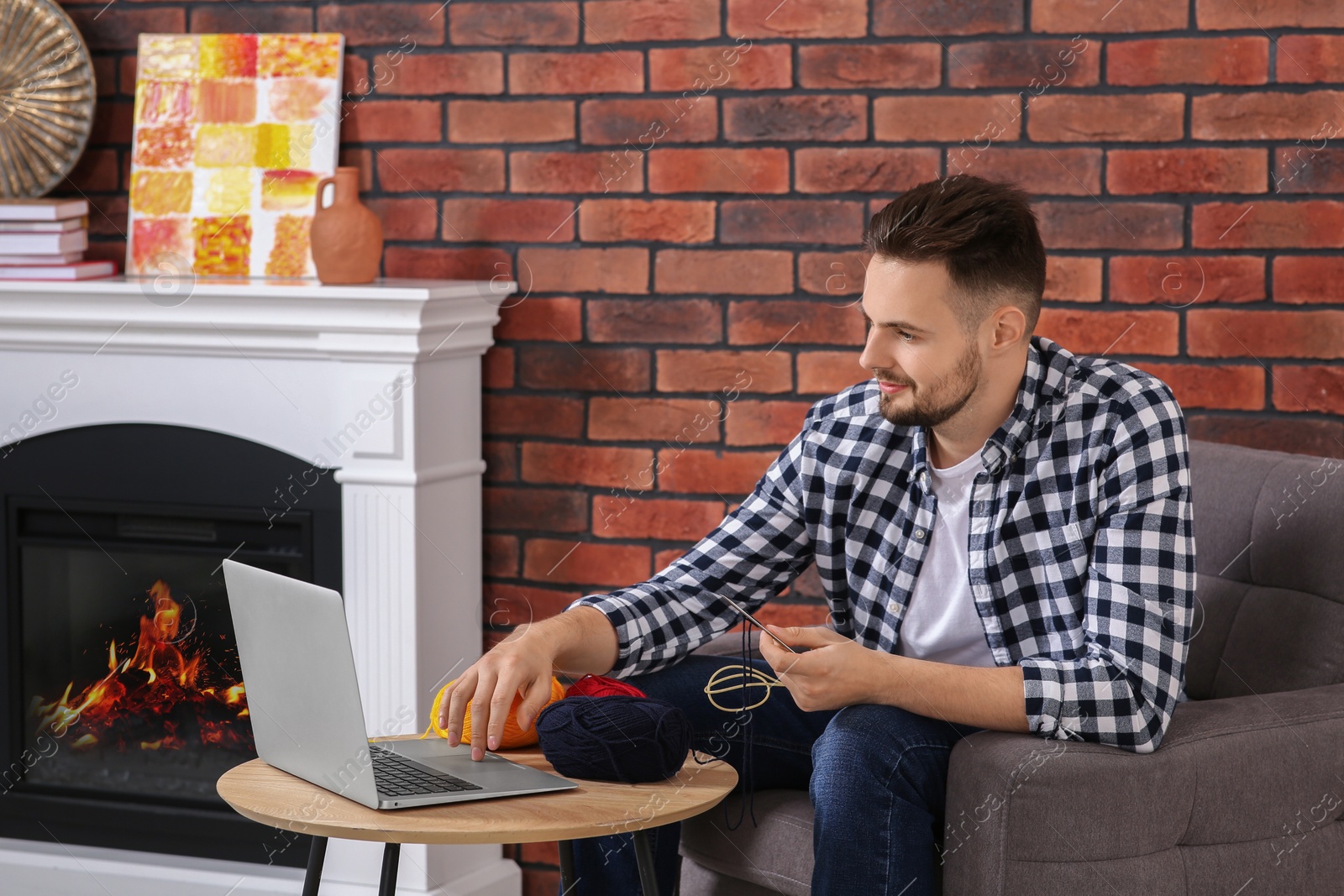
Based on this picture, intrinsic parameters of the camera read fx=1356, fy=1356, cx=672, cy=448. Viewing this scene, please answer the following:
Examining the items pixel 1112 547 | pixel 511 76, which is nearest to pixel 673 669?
pixel 1112 547

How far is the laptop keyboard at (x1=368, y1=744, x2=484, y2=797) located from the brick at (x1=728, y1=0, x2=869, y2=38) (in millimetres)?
1395

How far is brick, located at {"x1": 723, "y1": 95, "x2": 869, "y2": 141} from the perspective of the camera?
7.38ft

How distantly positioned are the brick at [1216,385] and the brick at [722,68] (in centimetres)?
76

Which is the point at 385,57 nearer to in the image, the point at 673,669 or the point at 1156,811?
the point at 673,669

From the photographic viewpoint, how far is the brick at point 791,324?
7.50 feet

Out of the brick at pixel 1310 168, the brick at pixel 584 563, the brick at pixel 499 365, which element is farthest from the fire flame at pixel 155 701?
the brick at pixel 1310 168

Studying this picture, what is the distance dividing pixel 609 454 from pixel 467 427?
254mm

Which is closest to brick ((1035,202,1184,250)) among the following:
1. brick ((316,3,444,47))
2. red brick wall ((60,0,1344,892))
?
red brick wall ((60,0,1344,892))

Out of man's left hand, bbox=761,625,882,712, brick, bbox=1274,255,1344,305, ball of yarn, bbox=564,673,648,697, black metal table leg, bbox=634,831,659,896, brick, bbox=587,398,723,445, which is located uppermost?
brick, bbox=1274,255,1344,305

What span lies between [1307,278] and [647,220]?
1.07 meters

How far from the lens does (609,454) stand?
95.0 inches

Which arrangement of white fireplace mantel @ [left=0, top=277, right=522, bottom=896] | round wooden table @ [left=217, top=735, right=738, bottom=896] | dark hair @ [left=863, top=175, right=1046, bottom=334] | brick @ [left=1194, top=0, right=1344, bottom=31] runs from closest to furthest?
1. round wooden table @ [left=217, top=735, right=738, bottom=896]
2. dark hair @ [left=863, top=175, right=1046, bottom=334]
3. brick @ [left=1194, top=0, right=1344, bottom=31]
4. white fireplace mantel @ [left=0, top=277, right=522, bottom=896]

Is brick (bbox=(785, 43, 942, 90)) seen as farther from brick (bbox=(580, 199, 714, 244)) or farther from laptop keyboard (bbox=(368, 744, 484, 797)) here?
laptop keyboard (bbox=(368, 744, 484, 797))

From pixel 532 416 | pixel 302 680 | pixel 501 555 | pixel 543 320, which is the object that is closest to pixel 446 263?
pixel 543 320
